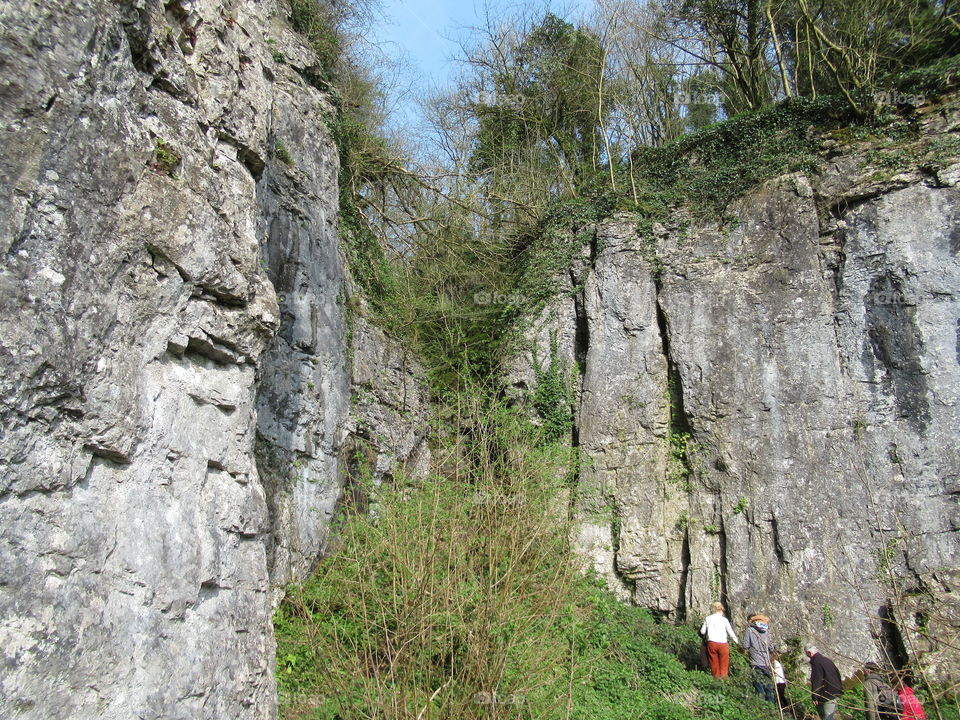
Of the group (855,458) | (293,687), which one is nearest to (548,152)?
(855,458)

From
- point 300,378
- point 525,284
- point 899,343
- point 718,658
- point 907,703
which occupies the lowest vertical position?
point 718,658

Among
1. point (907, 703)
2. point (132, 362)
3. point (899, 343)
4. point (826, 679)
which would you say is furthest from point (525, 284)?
point (907, 703)

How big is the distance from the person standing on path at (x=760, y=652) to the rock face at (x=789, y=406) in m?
0.88

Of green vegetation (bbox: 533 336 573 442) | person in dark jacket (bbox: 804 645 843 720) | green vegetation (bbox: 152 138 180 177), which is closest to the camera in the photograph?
green vegetation (bbox: 152 138 180 177)

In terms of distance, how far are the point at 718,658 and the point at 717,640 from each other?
205mm

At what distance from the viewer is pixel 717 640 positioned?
8281 millimetres

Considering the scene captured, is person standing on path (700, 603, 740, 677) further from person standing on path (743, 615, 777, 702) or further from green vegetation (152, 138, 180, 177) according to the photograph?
green vegetation (152, 138, 180, 177)

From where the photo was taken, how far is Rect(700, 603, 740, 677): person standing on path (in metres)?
8.22

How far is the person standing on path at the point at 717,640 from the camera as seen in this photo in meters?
8.22

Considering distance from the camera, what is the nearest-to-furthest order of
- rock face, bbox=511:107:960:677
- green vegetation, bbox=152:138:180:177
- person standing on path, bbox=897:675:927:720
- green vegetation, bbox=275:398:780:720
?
person standing on path, bbox=897:675:927:720 → green vegetation, bbox=152:138:180:177 → green vegetation, bbox=275:398:780:720 → rock face, bbox=511:107:960:677

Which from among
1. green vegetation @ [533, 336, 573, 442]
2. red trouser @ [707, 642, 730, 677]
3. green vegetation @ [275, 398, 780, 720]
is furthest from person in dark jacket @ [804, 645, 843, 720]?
green vegetation @ [533, 336, 573, 442]

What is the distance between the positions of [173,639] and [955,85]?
12231 mm

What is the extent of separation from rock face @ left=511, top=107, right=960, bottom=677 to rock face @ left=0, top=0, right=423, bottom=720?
679 cm

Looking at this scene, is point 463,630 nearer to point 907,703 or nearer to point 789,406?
point 907,703
